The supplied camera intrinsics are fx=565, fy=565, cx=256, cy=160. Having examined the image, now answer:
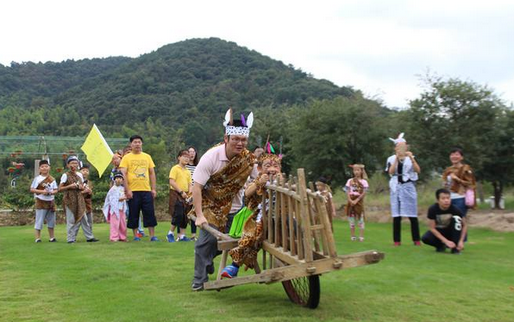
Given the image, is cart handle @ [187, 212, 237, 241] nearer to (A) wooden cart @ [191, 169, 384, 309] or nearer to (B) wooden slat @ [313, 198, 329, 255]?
(A) wooden cart @ [191, 169, 384, 309]

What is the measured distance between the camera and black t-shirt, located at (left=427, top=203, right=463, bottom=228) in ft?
32.5

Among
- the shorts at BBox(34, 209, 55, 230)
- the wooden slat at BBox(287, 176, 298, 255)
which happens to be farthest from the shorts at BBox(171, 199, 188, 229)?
the wooden slat at BBox(287, 176, 298, 255)

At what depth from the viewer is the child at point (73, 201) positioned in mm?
11641

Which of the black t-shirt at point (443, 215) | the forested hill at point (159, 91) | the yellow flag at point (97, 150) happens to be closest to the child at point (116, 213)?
the yellow flag at point (97, 150)

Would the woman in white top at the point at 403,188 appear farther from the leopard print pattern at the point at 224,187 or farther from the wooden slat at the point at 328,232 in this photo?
the wooden slat at the point at 328,232

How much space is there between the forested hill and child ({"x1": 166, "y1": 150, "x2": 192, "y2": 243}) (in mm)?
43813

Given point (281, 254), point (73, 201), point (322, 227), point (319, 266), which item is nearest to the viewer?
point (319, 266)

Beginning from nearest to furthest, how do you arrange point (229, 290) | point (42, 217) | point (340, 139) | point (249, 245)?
point (249, 245), point (229, 290), point (42, 217), point (340, 139)

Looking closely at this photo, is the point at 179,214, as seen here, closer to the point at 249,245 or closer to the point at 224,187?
the point at 224,187

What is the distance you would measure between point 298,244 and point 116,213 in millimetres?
7473

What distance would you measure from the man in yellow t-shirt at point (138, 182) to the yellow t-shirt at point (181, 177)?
1.44 ft

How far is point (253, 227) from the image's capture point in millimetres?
6160

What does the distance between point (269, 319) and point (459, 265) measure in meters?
4.45

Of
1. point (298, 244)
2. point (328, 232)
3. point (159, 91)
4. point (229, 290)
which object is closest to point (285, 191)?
point (298, 244)
